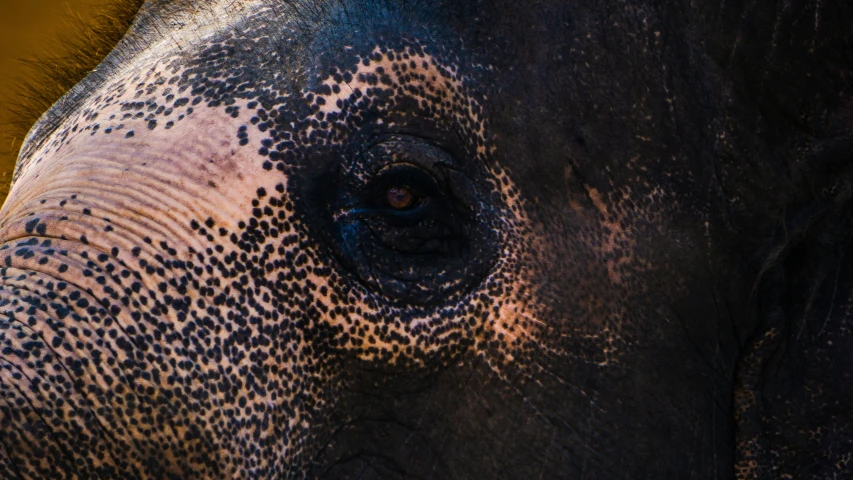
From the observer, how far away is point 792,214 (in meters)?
1.59

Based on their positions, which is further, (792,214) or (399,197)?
(792,214)

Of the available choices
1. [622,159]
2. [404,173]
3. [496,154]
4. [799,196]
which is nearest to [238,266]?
[404,173]

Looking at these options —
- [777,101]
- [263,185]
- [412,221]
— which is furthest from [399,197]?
[777,101]

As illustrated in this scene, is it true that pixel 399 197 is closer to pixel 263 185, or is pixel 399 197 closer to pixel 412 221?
pixel 412 221

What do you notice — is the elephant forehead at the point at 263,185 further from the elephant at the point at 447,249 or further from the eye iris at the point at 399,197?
the eye iris at the point at 399,197

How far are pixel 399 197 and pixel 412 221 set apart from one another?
0.14 ft

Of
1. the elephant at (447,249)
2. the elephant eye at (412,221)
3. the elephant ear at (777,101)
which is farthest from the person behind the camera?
the elephant ear at (777,101)

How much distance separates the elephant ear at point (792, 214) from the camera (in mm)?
1557

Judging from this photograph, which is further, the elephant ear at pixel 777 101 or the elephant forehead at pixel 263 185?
the elephant ear at pixel 777 101

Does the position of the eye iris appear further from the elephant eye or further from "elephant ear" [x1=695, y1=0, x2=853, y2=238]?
"elephant ear" [x1=695, y1=0, x2=853, y2=238]

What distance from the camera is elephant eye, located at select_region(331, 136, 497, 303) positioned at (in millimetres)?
1443

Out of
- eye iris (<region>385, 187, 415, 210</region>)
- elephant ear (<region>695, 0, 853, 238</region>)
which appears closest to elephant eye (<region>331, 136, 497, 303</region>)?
eye iris (<region>385, 187, 415, 210</region>)

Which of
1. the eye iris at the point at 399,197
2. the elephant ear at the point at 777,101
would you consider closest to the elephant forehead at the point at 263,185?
the eye iris at the point at 399,197

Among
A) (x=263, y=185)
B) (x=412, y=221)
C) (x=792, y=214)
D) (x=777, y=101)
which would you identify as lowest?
(x=792, y=214)
